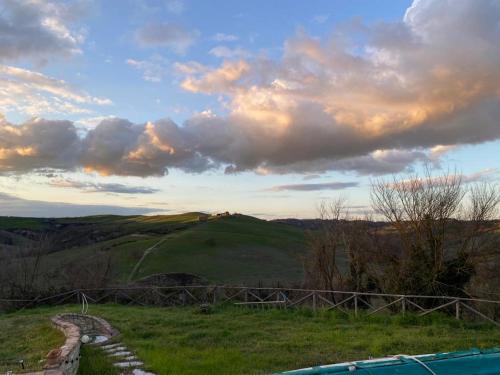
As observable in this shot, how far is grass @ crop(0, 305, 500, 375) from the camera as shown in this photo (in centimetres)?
903

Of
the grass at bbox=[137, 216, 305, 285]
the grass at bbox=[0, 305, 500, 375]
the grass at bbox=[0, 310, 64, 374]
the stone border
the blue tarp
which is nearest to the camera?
the blue tarp

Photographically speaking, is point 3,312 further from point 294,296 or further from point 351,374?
point 351,374

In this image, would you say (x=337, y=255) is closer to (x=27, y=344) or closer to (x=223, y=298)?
(x=223, y=298)

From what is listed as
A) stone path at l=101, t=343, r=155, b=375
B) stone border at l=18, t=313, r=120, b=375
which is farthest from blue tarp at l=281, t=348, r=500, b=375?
stone path at l=101, t=343, r=155, b=375

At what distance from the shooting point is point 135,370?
8586mm

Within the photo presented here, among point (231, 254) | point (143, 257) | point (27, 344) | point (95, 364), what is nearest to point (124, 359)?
point (95, 364)

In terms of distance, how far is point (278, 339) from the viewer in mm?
11641

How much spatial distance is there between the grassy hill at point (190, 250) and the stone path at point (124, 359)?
52.6ft

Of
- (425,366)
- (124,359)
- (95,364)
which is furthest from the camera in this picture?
(124,359)

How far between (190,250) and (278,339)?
168 feet

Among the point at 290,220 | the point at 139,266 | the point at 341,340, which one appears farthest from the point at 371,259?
the point at 290,220

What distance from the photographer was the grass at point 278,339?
9.03 metres

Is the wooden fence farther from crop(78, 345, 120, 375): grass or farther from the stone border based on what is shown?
crop(78, 345, 120, 375): grass

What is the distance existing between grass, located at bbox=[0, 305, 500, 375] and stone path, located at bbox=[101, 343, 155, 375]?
0.58ft
